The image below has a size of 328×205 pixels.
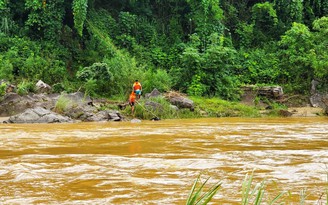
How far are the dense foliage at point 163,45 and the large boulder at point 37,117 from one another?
391 centimetres

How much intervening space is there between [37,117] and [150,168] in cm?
905

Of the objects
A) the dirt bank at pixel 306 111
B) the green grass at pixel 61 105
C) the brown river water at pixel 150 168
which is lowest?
the dirt bank at pixel 306 111

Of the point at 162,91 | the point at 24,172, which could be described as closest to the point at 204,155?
the point at 24,172

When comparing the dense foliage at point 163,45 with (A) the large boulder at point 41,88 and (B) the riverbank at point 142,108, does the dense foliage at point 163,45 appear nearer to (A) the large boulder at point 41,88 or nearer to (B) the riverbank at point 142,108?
(A) the large boulder at point 41,88

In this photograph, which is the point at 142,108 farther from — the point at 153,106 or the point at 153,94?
the point at 153,94

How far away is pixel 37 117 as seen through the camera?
43.5 feet

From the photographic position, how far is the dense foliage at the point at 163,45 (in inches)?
745

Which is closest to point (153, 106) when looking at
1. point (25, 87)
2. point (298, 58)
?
point (25, 87)

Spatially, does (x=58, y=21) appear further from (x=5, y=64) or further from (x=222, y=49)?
(x=222, y=49)

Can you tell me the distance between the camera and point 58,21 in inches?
849

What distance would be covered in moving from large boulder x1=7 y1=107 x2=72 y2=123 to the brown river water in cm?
515

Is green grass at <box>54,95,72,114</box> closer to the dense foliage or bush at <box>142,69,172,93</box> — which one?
the dense foliage

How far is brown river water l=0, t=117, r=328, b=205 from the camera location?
3680 mm

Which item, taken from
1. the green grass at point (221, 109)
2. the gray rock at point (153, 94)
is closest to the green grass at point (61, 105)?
the gray rock at point (153, 94)
